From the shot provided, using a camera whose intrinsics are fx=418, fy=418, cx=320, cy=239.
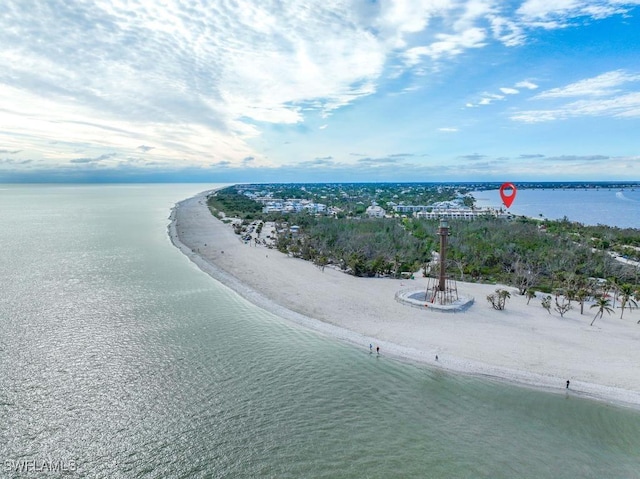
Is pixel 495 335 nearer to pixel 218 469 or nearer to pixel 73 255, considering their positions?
pixel 218 469

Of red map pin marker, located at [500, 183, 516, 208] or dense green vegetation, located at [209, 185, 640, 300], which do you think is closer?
red map pin marker, located at [500, 183, 516, 208]

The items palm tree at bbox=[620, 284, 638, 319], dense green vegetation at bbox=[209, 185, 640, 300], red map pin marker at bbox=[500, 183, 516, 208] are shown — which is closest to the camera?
palm tree at bbox=[620, 284, 638, 319]

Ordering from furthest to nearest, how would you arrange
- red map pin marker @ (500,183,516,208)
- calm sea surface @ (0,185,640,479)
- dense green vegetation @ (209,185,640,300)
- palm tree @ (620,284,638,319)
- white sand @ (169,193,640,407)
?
dense green vegetation @ (209,185,640,300) < red map pin marker @ (500,183,516,208) < palm tree @ (620,284,638,319) < white sand @ (169,193,640,407) < calm sea surface @ (0,185,640,479)

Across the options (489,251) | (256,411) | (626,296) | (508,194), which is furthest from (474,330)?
(489,251)

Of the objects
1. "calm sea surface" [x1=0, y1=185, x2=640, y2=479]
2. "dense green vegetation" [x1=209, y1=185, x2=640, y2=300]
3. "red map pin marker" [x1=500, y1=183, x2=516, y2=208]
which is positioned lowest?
"calm sea surface" [x1=0, y1=185, x2=640, y2=479]

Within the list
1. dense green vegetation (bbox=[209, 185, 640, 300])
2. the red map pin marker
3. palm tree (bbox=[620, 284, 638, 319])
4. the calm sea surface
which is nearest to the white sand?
palm tree (bbox=[620, 284, 638, 319])

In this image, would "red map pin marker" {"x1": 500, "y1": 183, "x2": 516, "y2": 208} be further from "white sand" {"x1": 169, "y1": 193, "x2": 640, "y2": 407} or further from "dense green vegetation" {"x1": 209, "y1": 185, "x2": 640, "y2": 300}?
"white sand" {"x1": 169, "y1": 193, "x2": 640, "y2": 407}

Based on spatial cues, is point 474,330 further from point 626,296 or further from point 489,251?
point 489,251
